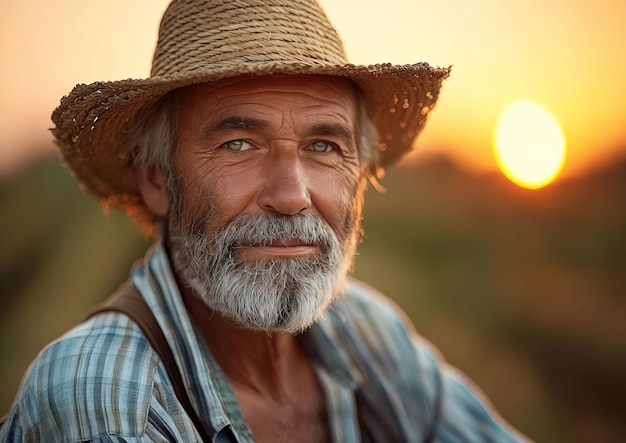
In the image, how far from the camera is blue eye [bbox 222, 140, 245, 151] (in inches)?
86.4

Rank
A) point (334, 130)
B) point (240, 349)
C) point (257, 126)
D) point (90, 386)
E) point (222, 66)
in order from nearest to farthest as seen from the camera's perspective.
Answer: point (90, 386)
point (222, 66)
point (257, 126)
point (334, 130)
point (240, 349)

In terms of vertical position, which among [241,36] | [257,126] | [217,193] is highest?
[241,36]

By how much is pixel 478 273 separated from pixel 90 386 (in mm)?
4683

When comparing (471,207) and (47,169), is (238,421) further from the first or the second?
(471,207)

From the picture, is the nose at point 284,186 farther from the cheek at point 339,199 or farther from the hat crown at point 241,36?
the hat crown at point 241,36

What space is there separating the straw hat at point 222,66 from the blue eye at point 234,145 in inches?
10.2

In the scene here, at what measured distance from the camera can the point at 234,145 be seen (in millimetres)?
2197

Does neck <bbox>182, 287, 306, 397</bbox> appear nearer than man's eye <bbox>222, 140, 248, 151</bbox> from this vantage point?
No

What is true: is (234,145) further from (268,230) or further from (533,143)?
(533,143)

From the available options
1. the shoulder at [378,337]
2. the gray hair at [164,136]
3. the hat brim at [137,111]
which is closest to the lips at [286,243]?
the gray hair at [164,136]

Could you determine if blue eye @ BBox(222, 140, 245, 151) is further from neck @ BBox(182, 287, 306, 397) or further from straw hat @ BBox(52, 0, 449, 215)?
neck @ BBox(182, 287, 306, 397)

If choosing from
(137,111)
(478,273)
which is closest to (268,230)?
(137,111)

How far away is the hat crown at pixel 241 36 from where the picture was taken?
2074mm

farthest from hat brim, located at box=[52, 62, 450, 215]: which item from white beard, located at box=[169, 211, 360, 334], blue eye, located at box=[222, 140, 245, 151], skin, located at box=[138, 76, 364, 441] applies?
white beard, located at box=[169, 211, 360, 334]
